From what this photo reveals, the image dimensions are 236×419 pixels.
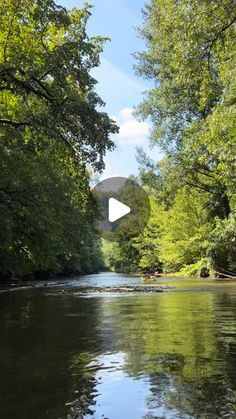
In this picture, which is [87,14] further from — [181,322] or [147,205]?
[147,205]

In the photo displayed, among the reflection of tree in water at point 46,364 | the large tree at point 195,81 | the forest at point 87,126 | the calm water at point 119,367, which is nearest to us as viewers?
the calm water at point 119,367

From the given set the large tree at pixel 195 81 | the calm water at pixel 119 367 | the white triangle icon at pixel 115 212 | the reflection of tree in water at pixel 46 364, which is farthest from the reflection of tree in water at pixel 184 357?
the large tree at pixel 195 81

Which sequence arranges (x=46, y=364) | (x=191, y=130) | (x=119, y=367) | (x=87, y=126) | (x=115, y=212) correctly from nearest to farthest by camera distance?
(x=119, y=367)
(x=46, y=364)
(x=87, y=126)
(x=115, y=212)
(x=191, y=130)

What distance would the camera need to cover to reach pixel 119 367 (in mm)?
6586

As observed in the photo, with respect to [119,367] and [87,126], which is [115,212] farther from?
[119,367]

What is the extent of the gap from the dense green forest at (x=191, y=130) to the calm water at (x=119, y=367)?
20.4 ft

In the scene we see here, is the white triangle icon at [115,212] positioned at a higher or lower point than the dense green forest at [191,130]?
lower

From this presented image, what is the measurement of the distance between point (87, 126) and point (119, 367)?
7.17m

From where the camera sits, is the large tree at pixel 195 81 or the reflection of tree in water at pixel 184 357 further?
the large tree at pixel 195 81

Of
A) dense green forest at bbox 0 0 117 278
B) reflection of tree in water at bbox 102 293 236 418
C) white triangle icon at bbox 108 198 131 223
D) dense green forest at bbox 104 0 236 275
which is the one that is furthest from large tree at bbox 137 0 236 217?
reflection of tree in water at bbox 102 293 236 418

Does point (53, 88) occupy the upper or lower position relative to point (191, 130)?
lower

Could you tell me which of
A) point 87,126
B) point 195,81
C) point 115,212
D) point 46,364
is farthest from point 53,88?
point 46,364

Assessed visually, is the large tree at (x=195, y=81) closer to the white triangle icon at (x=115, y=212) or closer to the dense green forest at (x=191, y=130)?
the dense green forest at (x=191, y=130)

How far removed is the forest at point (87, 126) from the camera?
39.6 ft
